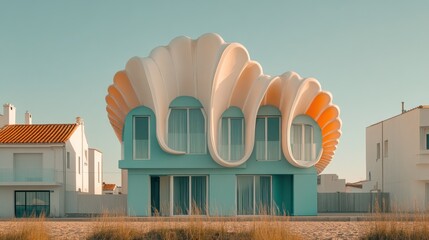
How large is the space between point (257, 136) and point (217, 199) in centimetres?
372

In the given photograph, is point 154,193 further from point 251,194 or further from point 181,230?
point 181,230

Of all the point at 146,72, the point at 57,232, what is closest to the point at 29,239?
the point at 57,232

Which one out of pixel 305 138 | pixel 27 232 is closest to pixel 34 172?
pixel 305 138

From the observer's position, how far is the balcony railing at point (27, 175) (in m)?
36.5

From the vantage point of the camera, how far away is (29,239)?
650 inches

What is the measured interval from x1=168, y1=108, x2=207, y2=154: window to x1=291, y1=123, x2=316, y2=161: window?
457 cm

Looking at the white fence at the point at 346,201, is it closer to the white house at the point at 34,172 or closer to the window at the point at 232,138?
the window at the point at 232,138

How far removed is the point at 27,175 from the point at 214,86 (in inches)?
516

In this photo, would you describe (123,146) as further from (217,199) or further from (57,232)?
(57,232)

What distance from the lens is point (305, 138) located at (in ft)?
107

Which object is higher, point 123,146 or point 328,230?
point 123,146

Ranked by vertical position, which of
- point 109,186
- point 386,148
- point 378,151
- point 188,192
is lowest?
point 109,186

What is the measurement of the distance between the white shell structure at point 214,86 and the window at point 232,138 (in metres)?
0.44

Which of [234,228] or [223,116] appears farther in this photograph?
[223,116]
